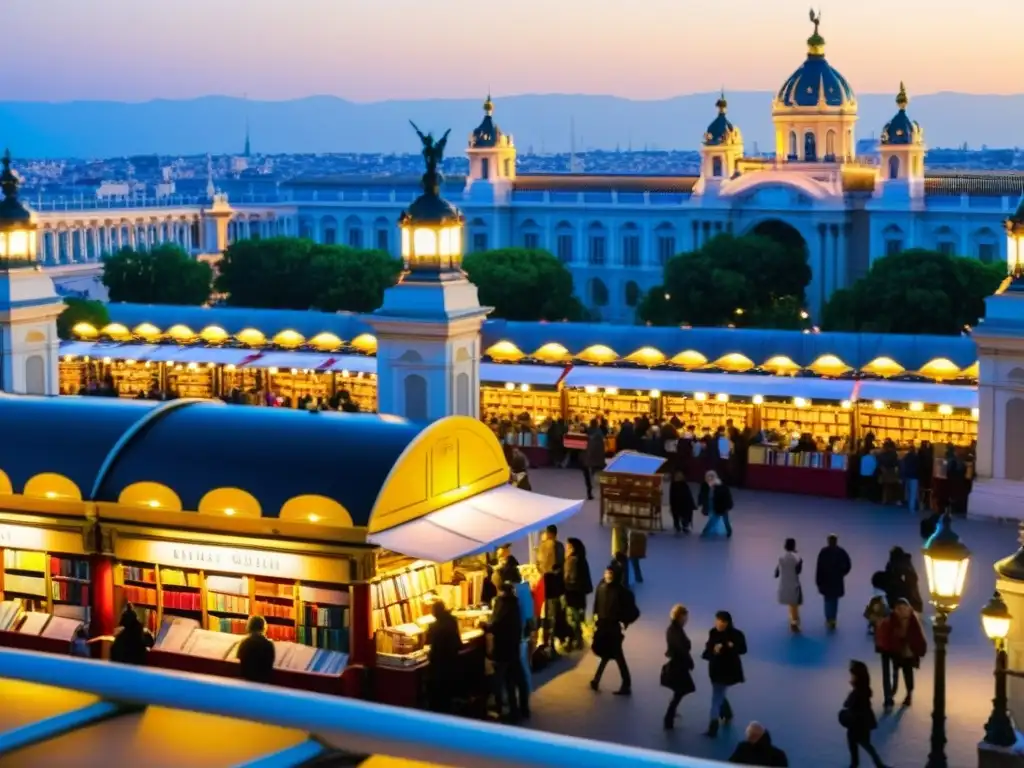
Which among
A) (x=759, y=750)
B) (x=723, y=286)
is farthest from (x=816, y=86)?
(x=759, y=750)

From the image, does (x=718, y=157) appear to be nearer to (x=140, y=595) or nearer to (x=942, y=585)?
(x=140, y=595)

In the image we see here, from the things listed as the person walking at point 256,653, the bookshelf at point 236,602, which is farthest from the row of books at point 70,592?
the person walking at point 256,653

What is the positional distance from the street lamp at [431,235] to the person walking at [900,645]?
1041 cm

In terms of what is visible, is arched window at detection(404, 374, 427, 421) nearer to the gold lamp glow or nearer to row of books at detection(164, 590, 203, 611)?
the gold lamp glow

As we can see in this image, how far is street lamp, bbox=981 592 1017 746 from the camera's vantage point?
454 inches

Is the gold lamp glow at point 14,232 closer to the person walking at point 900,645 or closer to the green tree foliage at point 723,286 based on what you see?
the person walking at point 900,645

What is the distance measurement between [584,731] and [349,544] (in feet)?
8.17

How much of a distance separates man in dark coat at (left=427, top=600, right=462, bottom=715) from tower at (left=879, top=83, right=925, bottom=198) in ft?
232

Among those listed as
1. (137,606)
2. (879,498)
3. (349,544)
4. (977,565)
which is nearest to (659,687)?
(349,544)

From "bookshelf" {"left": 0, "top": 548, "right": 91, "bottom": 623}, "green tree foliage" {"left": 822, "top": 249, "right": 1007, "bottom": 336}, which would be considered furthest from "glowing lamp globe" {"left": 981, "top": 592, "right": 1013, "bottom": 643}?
"green tree foliage" {"left": 822, "top": 249, "right": 1007, "bottom": 336}

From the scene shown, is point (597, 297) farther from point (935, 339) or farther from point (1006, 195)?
point (935, 339)

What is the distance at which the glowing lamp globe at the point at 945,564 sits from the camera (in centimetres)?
1191

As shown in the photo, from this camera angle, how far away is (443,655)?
47.2 feet

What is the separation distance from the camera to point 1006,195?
80.9m
